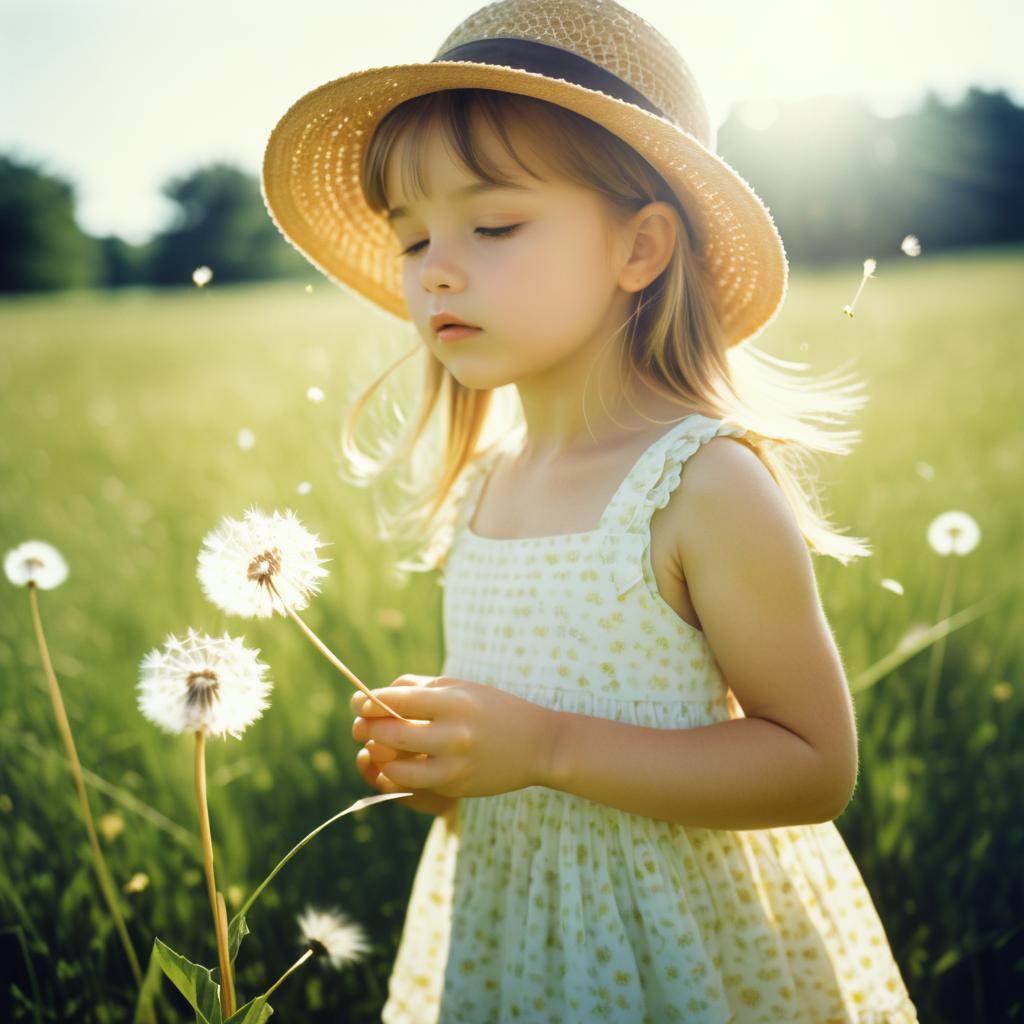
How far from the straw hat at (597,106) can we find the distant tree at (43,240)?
36066 mm

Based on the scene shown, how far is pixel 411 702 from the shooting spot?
1162 millimetres

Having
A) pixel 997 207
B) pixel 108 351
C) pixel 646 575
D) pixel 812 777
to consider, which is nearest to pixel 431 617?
pixel 646 575

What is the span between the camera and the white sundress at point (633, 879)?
1.33m

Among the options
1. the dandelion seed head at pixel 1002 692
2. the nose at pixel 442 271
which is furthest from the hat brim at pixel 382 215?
the dandelion seed head at pixel 1002 692

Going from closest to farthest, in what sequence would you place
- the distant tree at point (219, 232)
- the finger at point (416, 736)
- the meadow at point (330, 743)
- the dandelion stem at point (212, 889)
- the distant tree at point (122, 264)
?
the dandelion stem at point (212, 889)
the finger at point (416, 736)
the meadow at point (330, 743)
the distant tree at point (122, 264)
the distant tree at point (219, 232)

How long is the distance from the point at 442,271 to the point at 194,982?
953 mm

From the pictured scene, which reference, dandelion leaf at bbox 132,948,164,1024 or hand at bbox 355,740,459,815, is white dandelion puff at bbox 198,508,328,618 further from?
dandelion leaf at bbox 132,948,164,1024

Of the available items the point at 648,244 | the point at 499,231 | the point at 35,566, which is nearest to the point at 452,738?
the point at 35,566

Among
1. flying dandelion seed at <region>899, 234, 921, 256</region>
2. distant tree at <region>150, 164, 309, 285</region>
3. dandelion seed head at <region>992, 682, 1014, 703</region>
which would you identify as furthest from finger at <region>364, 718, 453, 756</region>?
distant tree at <region>150, 164, 309, 285</region>

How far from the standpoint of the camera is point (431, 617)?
96.1 inches

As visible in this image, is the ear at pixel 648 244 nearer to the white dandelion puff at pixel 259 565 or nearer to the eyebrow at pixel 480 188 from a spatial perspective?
the eyebrow at pixel 480 188

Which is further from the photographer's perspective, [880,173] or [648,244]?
[880,173]

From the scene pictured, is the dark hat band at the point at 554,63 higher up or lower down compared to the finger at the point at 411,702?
higher up

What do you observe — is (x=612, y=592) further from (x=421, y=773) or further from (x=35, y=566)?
(x=35, y=566)
